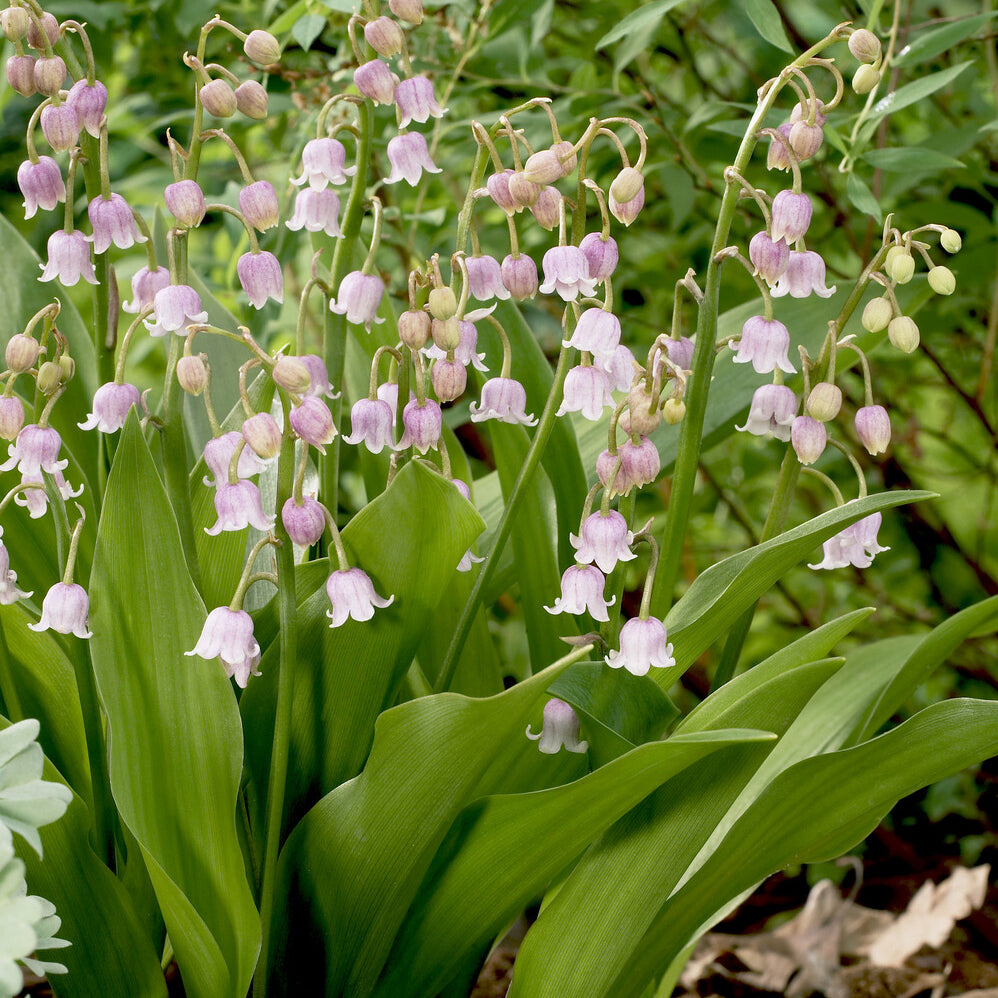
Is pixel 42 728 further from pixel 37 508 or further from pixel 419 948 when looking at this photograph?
pixel 419 948

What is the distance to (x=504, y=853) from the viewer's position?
92 cm

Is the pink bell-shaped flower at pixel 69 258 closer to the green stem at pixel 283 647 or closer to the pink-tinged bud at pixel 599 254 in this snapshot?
the green stem at pixel 283 647

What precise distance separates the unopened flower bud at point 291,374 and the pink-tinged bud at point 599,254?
261mm

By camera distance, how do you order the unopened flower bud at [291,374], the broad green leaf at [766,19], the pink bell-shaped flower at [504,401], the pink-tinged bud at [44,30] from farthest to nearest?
the broad green leaf at [766,19]
the pink bell-shaped flower at [504,401]
the pink-tinged bud at [44,30]
the unopened flower bud at [291,374]

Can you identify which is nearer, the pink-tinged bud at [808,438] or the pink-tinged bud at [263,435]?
the pink-tinged bud at [263,435]

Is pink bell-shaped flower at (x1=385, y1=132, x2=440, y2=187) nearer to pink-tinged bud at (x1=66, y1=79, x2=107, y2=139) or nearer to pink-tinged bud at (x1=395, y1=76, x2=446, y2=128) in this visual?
pink-tinged bud at (x1=395, y1=76, x2=446, y2=128)

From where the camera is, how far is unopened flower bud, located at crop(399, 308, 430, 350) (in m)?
0.84

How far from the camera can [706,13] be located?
209cm

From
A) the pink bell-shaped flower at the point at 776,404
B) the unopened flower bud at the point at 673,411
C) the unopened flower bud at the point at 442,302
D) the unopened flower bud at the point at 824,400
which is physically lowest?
the pink bell-shaped flower at the point at 776,404

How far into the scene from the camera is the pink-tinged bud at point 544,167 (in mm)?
821

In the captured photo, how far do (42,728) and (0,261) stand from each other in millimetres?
629

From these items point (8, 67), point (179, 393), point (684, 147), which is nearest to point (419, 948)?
point (179, 393)

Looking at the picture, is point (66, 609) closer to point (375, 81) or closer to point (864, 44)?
point (375, 81)

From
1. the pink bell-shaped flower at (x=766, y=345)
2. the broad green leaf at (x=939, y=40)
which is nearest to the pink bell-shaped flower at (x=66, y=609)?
the pink bell-shaped flower at (x=766, y=345)
